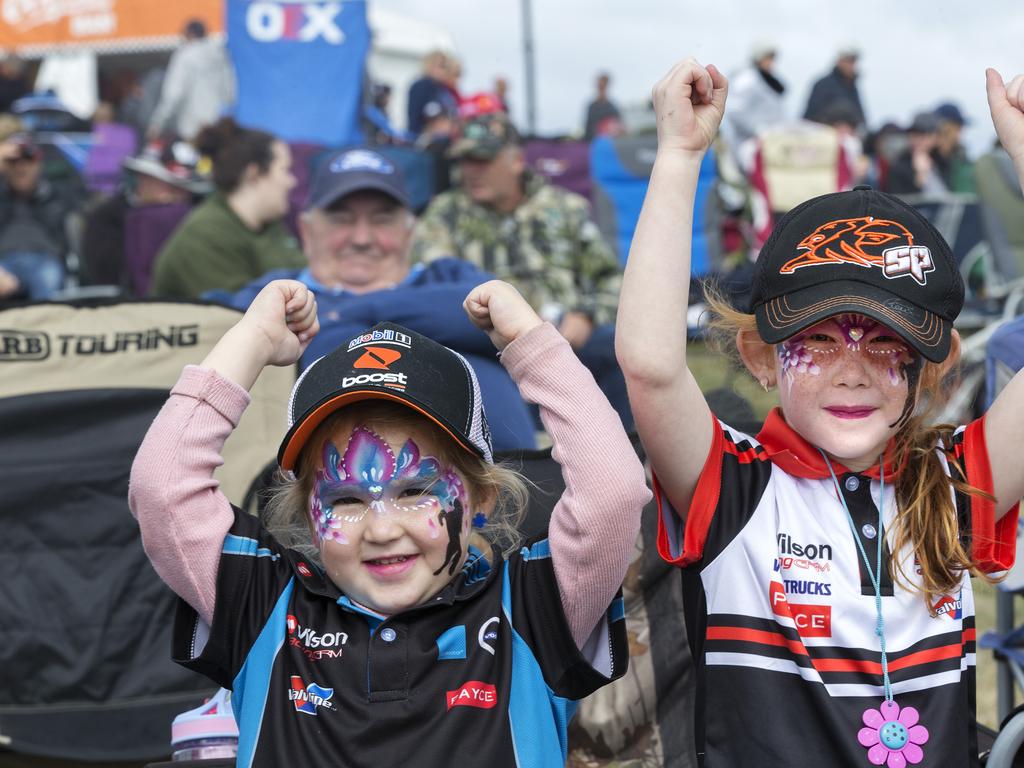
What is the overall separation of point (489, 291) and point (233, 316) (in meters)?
1.27

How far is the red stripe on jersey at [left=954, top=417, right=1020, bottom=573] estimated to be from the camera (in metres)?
2.23

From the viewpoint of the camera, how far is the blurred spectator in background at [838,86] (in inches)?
542

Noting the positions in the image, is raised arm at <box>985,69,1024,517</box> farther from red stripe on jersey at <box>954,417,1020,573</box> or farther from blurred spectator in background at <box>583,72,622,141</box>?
blurred spectator in background at <box>583,72,622,141</box>

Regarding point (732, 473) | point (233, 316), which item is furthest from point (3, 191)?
point (732, 473)

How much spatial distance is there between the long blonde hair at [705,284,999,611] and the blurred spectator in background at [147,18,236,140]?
35.0 ft

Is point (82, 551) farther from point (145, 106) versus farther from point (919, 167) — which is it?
point (145, 106)

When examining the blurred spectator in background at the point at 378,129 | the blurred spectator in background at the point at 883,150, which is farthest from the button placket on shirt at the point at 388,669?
the blurred spectator in background at the point at 883,150

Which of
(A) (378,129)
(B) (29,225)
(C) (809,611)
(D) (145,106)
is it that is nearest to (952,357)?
(C) (809,611)

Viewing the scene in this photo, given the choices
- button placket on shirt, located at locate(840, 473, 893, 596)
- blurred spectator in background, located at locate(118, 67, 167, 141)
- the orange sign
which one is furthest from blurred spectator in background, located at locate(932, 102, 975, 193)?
button placket on shirt, located at locate(840, 473, 893, 596)

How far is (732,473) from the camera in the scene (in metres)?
2.26

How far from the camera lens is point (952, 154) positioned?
1305 centimetres

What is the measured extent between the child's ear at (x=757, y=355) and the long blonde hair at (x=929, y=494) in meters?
0.02

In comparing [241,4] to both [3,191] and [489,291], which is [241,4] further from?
[489,291]

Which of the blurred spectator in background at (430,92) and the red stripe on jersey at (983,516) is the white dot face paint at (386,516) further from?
the blurred spectator in background at (430,92)
